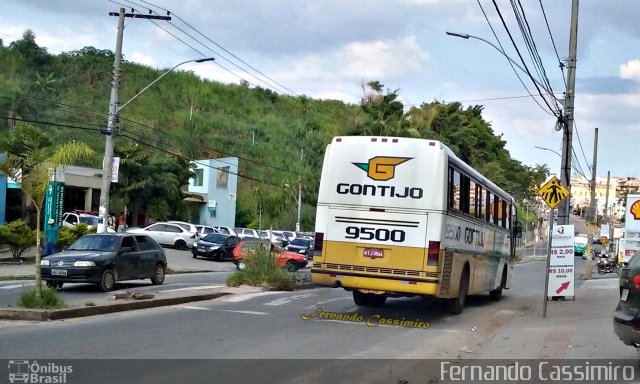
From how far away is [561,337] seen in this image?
12383 mm

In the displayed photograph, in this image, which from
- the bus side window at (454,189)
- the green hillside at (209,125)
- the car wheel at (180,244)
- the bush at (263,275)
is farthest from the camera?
the green hillside at (209,125)

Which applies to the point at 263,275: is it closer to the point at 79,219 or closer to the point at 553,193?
the point at 553,193

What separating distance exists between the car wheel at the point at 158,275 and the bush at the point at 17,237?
29.9ft

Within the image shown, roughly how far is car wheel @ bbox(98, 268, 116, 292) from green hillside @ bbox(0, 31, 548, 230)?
635 inches

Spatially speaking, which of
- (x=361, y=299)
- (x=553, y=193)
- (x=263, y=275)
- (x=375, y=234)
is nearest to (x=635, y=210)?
(x=553, y=193)

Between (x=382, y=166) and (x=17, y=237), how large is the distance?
18.9 metres

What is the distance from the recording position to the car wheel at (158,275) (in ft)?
71.4

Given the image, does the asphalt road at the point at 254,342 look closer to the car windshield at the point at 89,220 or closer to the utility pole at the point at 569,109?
the utility pole at the point at 569,109

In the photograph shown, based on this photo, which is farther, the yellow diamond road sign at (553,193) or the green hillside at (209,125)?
the green hillside at (209,125)

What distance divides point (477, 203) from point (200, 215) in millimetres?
47553

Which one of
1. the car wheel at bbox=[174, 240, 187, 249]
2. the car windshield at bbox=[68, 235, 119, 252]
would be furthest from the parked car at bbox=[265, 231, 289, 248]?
the car windshield at bbox=[68, 235, 119, 252]

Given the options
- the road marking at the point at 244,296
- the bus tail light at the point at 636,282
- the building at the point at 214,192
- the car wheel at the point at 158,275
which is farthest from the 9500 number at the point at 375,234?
the building at the point at 214,192

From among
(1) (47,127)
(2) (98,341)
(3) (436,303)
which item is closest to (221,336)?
(2) (98,341)

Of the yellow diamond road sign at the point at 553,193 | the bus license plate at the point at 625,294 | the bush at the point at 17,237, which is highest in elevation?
the yellow diamond road sign at the point at 553,193
